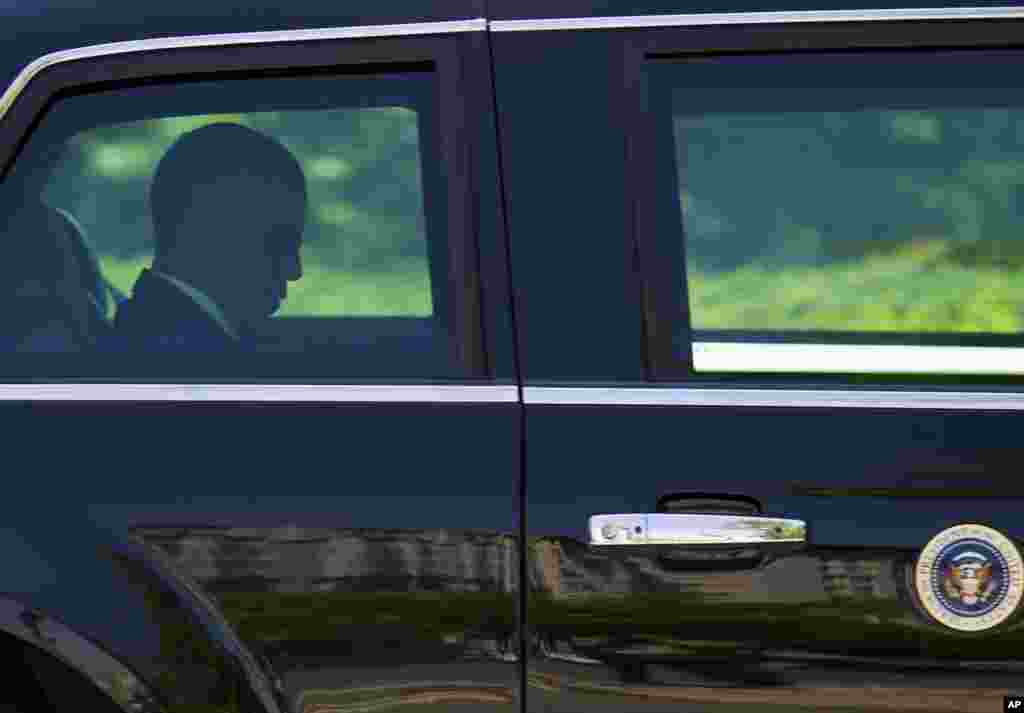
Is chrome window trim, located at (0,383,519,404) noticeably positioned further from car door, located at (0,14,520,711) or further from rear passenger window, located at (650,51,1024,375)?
rear passenger window, located at (650,51,1024,375)

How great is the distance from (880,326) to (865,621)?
634 millimetres

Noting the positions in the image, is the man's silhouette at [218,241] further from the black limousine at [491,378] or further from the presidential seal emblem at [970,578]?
the presidential seal emblem at [970,578]

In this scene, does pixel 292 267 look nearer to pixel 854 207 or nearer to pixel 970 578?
pixel 854 207

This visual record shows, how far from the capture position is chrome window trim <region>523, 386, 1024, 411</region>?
10.1 ft

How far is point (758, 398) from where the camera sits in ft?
10.1

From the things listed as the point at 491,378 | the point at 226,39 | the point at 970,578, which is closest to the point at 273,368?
the point at 491,378

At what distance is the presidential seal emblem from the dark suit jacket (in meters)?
0.96

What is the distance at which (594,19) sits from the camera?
3176 millimetres

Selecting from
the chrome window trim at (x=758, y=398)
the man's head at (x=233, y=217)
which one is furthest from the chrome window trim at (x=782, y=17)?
the chrome window trim at (x=758, y=398)

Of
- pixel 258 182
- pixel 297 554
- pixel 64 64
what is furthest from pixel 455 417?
pixel 64 64

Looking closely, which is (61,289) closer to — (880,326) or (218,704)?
(218,704)

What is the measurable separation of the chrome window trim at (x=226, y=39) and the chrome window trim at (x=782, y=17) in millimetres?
73

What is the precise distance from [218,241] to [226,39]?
10.9 inches

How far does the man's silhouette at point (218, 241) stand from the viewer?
127 inches
